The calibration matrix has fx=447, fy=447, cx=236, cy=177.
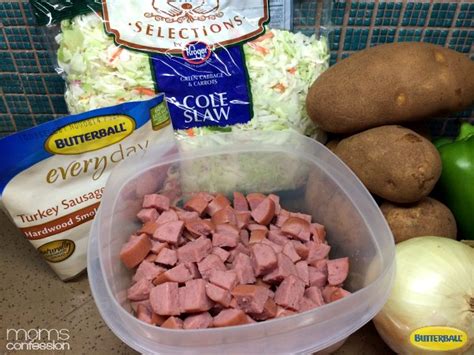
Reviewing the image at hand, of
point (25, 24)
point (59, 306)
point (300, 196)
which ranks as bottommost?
point (59, 306)

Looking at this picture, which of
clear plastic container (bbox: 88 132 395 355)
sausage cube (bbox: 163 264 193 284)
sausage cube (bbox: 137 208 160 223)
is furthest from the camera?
sausage cube (bbox: 137 208 160 223)

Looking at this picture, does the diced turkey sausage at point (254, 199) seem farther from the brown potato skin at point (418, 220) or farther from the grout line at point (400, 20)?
the grout line at point (400, 20)

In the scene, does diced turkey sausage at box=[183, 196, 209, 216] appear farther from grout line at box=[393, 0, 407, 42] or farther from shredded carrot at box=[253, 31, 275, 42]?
grout line at box=[393, 0, 407, 42]

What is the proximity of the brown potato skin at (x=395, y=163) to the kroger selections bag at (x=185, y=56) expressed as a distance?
0.15m

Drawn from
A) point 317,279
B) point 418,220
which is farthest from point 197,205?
point 418,220

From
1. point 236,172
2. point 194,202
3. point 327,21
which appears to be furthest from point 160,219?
point 327,21

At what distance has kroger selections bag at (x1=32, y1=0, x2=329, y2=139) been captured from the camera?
30.4 inches

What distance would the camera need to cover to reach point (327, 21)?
0.85 m

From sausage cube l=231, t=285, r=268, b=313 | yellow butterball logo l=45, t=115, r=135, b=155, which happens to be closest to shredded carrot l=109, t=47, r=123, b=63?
yellow butterball logo l=45, t=115, r=135, b=155

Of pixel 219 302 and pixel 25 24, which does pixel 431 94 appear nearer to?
pixel 219 302

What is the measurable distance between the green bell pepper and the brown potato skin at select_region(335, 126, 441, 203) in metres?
0.12

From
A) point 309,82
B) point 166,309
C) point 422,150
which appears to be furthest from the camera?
point 309,82

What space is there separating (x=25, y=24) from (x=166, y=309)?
62cm

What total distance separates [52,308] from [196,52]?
1.74 ft
